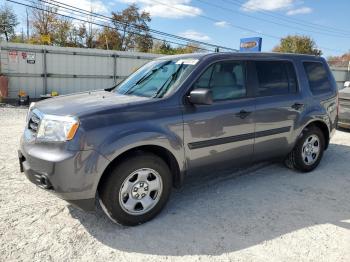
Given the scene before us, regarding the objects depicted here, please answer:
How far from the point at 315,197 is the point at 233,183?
1099 millimetres

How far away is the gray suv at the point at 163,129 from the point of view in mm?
3043

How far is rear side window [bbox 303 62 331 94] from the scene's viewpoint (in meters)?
5.13

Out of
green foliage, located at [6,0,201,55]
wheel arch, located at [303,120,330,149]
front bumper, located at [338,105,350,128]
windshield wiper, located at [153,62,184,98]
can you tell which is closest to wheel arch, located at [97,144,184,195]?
windshield wiper, located at [153,62,184,98]

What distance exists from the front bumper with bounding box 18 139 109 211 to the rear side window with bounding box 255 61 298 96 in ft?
8.00

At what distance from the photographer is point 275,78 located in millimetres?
4605

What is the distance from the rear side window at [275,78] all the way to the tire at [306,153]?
81 cm

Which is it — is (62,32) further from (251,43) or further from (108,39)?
(251,43)

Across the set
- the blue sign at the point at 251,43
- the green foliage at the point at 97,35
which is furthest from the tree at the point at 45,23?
the blue sign at the point at 251,43

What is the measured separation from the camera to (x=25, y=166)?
3.30 meters

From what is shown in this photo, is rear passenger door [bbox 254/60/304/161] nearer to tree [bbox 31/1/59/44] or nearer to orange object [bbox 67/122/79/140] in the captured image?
orange object [bbox 67/122/79/140]

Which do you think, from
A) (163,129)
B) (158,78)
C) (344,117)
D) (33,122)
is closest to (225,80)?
(158,78)

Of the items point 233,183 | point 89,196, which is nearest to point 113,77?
point 233,183

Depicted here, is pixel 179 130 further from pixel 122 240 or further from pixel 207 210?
pixel 122 240

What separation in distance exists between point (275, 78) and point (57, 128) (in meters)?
3.05
